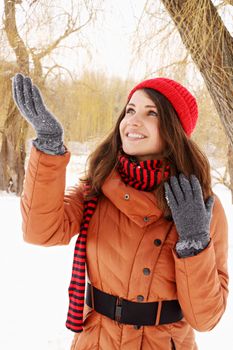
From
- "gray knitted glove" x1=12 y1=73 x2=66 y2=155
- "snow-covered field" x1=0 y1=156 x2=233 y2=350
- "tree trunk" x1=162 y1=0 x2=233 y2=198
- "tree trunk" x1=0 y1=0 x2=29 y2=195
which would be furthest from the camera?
"tree trunk" x1=0 y1=0 x2=29 y2=195

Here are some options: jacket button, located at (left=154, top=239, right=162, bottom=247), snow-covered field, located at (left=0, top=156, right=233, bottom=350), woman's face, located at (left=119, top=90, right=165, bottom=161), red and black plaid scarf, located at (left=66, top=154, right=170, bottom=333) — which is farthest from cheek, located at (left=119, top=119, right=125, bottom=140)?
snow-covered field, located at (left=0, top=156, right=233, bottom=350)

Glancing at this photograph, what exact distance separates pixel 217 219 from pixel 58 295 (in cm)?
274

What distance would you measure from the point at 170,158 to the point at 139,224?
296mm

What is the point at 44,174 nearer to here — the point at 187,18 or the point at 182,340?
the point at 182,340

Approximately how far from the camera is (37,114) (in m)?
1.20

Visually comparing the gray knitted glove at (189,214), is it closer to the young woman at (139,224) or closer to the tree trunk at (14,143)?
the young woman at (139,224)

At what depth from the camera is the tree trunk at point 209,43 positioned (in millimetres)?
2352

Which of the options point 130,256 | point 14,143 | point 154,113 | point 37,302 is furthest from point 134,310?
point 14,143

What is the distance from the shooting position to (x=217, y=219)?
4.60 feet

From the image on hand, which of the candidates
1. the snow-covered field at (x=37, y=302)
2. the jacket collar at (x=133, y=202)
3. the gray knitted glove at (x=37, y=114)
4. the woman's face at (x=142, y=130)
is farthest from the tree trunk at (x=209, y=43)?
the snow-covered field at (x=37, y=302)

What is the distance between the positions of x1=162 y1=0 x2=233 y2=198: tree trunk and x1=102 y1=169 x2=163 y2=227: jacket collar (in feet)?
4.25

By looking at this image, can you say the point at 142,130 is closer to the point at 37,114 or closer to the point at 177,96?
the point at 177,96

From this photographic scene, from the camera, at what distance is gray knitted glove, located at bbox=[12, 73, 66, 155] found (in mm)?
1198

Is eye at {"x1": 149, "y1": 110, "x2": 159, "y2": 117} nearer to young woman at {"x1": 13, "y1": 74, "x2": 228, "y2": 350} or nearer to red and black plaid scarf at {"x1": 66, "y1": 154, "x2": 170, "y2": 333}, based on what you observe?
young woman at {"x1": 13, "y1": 74, "x2": 228, "y2": 350}
